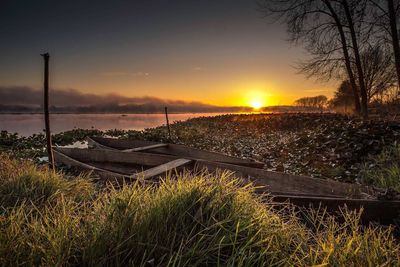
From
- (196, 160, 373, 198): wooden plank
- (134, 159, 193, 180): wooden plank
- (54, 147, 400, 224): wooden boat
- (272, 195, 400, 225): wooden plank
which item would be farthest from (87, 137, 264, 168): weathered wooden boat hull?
(272, 195, 400, 225): wooden plank

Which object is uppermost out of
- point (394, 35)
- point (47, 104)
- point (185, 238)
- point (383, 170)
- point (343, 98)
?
point (394, 35)

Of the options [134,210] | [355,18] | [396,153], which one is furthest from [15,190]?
[355,18]

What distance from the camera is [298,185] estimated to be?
5117 millimetres

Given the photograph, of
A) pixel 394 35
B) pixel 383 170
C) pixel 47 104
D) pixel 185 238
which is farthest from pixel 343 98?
pixel 185 238

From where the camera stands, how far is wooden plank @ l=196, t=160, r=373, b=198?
14.8ft

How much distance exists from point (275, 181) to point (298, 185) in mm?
435

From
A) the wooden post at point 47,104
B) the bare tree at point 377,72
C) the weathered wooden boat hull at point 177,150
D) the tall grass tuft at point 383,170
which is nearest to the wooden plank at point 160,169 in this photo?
the weathered wooden boat hull at point 177,150

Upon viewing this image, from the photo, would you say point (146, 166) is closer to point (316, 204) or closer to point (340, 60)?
point (316, 204)

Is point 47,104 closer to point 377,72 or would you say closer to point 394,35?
point 394,35

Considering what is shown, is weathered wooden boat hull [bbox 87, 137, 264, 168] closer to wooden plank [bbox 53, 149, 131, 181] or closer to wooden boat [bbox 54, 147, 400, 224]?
wooden boat [bbox 54, 147, 400, 224]

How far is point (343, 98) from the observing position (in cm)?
3438

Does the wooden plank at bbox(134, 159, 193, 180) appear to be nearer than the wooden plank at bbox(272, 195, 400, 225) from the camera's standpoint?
No

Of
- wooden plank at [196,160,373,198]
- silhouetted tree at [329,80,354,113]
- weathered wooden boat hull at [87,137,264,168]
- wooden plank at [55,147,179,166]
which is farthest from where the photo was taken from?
silhouetted tree at [329,80,354,113]

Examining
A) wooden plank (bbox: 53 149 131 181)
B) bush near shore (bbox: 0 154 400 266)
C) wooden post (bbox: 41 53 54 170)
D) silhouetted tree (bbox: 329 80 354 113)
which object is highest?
silhouetted tree (bbox: 329 80 354 113)
